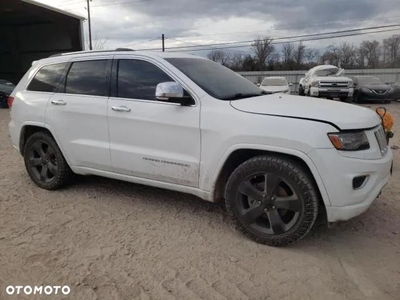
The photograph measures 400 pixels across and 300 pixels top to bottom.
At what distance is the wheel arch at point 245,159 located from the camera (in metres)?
2.80

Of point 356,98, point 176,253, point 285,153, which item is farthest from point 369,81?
point 176,253

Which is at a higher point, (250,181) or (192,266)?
(250,181)

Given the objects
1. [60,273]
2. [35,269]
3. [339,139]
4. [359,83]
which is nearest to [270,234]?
[339,139]

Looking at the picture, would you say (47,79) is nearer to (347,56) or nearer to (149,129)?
(149,129)

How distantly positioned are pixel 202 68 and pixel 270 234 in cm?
200

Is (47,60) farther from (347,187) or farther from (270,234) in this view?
(347,187)

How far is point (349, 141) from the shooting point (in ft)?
9.07

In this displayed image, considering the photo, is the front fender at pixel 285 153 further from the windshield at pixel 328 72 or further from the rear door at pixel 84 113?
the windshield at pixel 328 72

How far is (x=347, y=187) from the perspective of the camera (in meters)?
2.75

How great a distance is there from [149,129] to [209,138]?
0.71 metres

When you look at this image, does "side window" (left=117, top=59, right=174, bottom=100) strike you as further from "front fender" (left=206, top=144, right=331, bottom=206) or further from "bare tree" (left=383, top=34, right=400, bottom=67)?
"bare tree" (left=383, top=34, right=400, bottom=67)

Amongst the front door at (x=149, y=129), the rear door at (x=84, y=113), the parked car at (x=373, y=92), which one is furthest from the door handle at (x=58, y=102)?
the parked car at (x=373, y=92)

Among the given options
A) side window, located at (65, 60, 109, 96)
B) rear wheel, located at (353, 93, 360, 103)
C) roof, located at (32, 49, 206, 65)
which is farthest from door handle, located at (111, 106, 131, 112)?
rear wheel, located at (353, 93, 360, 103)

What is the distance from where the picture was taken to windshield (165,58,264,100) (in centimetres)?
344
